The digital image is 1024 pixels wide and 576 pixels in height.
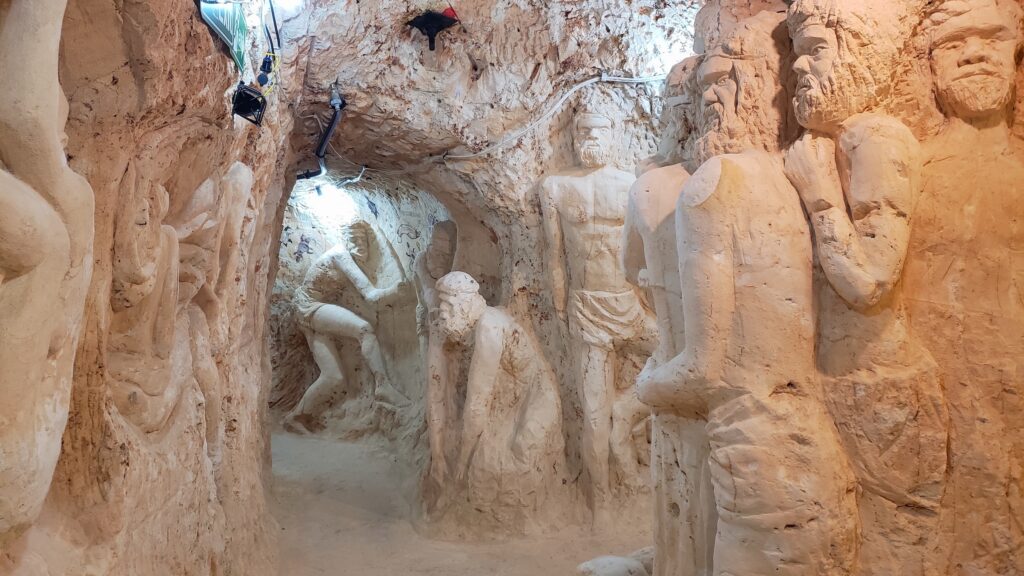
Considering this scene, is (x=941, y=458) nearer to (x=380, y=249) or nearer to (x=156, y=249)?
(x=156, y=249)

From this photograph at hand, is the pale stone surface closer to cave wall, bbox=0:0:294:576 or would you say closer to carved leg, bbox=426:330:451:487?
cave wall, bbox=0:0:294:576

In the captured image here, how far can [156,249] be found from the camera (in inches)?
103

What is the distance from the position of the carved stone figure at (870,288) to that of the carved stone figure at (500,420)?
3.10m

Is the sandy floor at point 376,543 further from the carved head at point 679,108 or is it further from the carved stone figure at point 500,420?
the carved head at point 679,108

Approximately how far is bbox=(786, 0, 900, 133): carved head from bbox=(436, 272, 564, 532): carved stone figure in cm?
328

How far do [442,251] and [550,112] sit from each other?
157 cm

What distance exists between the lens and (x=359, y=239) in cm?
782

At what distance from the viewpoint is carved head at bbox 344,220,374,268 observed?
7766mm

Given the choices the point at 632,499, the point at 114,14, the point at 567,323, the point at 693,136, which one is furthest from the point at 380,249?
the point at 114,14

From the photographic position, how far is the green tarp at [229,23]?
8.42 ft

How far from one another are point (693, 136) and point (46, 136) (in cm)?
219

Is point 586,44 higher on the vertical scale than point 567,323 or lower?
higher

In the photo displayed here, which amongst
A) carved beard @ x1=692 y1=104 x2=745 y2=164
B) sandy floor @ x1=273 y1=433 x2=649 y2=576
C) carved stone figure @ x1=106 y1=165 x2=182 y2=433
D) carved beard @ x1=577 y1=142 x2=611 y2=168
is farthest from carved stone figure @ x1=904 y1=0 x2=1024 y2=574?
carved beard @ x1=577 y1=142 x2=611 y2=168

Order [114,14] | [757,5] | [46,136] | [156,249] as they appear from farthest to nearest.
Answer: [757,5], [156,249], [114,14], [46,136]
